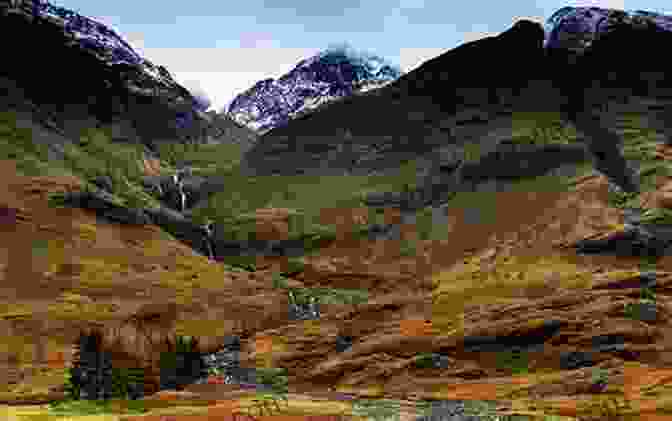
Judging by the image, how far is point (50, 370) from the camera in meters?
126

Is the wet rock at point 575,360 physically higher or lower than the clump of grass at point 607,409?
higher

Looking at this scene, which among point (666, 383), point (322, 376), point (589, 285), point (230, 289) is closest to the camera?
point (666, 383)

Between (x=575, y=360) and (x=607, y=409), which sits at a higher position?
(x=575, y=360)

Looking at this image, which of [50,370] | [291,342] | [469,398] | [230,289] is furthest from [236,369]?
[230,289]

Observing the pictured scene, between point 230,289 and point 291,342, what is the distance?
59.4 metres

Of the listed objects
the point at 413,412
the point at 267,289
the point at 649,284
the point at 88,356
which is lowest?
the point at 413,412

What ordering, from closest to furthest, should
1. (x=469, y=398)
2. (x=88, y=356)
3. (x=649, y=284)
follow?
(x=469, y=398), (x=88, y=356), (x=649, y=284)

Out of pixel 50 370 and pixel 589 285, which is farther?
pixel 589 285

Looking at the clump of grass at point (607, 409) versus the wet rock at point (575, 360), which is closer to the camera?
the clump of grass at point (607, 409)

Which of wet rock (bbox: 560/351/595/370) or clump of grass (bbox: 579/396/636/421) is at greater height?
wet rock (bbox: 560/351/595/370)

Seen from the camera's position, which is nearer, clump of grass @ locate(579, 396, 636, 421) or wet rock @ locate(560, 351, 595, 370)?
clump of grass @ locate(579, 396, 636, 421)

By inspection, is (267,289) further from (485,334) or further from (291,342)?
(485,334)

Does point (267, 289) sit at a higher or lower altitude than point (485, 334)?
higher

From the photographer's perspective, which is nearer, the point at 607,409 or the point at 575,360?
the point at 607,409
